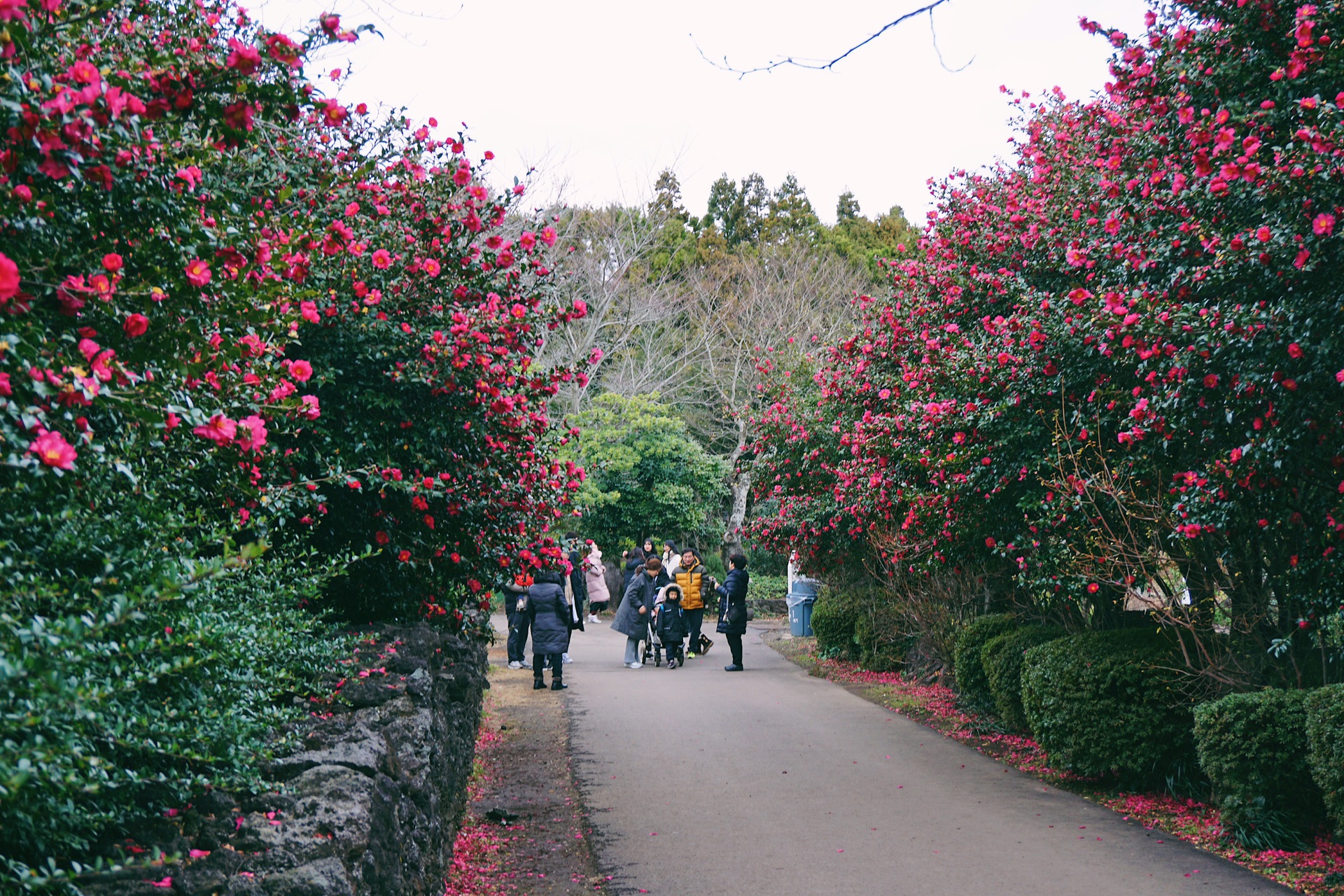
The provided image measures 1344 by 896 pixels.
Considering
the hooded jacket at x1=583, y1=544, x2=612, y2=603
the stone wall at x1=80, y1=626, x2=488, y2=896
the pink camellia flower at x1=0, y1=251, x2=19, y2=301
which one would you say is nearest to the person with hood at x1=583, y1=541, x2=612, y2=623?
the hooded jacket at x1=583, y1=544, x2=612, y2=603

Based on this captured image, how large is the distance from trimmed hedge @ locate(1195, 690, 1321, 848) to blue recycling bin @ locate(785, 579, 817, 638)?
49.1 ft

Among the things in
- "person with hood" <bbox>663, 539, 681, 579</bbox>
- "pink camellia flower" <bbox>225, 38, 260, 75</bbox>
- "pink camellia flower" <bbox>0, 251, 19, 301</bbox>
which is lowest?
"person with hood" <bbox>663, 539, 681, 579</bbox>

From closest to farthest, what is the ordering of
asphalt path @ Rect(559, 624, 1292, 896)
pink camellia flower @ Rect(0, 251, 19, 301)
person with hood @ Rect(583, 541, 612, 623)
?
1. pink camellia flower @ Rect(0, 251, 19, 301)
2. asphalt path @ Rect(559, 624, 1292, 896)
3. person with hood @ Rect(583, 541, 612, 623)

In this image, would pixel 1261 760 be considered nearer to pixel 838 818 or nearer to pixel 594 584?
pixel 838 818

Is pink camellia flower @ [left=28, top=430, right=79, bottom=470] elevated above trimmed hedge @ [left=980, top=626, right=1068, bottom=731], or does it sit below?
above

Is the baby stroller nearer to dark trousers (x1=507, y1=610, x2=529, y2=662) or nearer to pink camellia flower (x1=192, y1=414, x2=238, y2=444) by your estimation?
dark trousers (x1=507, y1=610, x2=529, y2=662)

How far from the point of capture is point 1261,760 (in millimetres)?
6176

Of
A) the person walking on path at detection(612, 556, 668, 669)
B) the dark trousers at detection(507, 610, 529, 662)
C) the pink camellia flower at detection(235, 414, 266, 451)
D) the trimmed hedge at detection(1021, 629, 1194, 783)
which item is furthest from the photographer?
the person walking on path at detection(612, 556, 668, 669)

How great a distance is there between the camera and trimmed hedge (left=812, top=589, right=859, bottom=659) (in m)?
16.6

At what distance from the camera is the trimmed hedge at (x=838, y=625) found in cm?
1658

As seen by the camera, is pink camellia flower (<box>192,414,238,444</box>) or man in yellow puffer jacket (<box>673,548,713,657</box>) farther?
man in yellow puffer jacket (<box>673,548,713,657</box>)

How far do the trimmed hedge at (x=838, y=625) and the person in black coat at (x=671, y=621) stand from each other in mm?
2606

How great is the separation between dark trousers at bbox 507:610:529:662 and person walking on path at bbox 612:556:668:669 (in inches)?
56.5


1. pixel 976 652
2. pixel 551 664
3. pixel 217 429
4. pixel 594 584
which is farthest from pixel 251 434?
pixel 594 584
